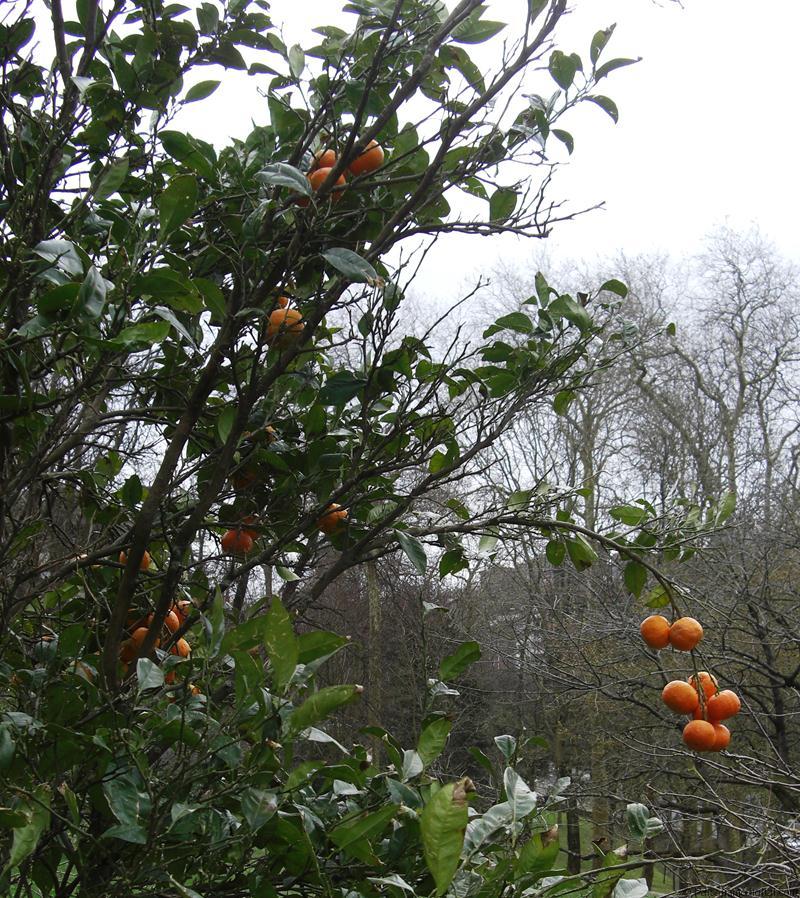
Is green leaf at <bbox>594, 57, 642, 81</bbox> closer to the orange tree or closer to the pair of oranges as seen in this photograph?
the orange tree

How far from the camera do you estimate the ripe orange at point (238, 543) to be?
1816 mm

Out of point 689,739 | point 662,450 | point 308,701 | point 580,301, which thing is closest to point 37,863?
point 308,701

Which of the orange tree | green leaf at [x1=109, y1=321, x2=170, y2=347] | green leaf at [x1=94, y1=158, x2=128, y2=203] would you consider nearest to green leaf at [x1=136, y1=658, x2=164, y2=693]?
the orange tree

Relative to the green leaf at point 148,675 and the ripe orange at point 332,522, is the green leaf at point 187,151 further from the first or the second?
the green leaf at point 148,675

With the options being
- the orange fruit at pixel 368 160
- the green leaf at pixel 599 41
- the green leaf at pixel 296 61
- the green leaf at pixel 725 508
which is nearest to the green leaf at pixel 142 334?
the orange fruit at pixel 368 160

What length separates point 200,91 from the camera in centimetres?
179

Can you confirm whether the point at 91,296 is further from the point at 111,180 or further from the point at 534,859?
the point at 534,859

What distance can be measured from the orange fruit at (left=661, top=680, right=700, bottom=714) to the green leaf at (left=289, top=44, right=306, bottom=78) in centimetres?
161

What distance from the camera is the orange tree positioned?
1103 mm

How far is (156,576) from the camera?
160 centimetres

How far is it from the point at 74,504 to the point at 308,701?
5.62ft

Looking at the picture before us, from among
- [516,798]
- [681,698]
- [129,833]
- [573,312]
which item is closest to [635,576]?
[681,698]

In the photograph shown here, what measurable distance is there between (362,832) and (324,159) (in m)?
1.11

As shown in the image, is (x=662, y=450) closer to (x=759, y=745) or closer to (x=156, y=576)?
(x=759, y=745)
